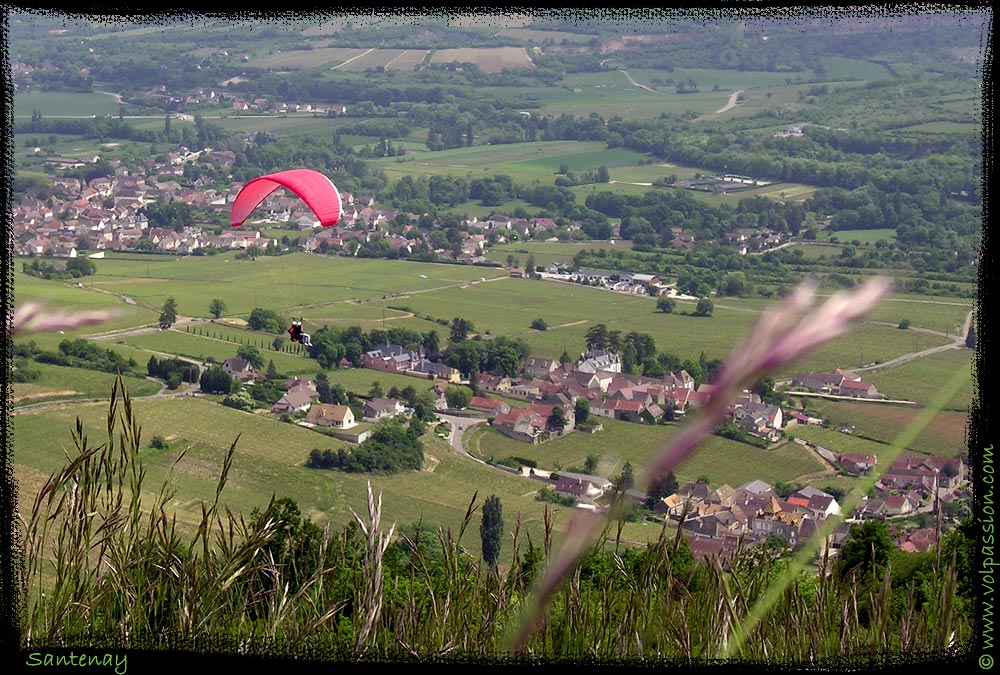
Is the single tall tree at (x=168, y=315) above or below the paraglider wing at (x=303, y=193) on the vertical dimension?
below

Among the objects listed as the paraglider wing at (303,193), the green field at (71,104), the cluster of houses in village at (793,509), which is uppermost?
the paraglider wing at (303,193)

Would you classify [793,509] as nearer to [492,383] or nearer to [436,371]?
[492,383]

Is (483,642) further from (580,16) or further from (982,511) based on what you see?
(580,16)

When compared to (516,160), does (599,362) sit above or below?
below

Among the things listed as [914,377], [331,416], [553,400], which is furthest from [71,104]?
[914,377]

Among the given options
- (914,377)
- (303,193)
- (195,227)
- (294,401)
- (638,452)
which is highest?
(303,193)

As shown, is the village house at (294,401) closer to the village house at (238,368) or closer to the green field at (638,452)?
the village house at (238,368)

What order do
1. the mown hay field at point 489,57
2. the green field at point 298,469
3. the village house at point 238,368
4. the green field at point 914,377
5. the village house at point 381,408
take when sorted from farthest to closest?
the mown hay field at point 489,57 → the village house at point 238,368 → the village house at point 381,408 → the green field at point 914,377 → the green field at point 298,469

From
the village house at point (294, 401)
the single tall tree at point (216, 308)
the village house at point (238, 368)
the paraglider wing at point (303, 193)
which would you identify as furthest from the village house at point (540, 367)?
the paraglider wing at point (303, 193)

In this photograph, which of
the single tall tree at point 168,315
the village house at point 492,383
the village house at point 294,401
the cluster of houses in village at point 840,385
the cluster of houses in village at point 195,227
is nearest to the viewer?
the cluster of houses in village at point 840,385
